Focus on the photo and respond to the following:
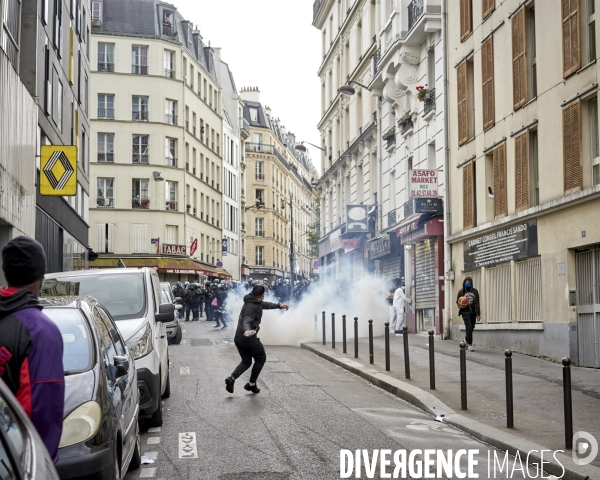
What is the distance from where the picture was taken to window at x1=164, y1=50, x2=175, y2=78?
61037 mm

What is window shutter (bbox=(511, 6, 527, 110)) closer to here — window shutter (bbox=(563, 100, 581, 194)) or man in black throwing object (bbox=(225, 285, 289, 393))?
window shutter (bbox=(563, 100, 581, 194))

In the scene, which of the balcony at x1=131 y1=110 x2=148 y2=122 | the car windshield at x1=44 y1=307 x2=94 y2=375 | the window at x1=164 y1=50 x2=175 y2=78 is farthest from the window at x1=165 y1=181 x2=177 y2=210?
the car windshield at x1=44 y1=307 x2=94 y2=375

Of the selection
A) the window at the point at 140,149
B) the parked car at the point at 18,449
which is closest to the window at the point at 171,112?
the window at the point at 140,149

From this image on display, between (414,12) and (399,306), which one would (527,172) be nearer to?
(399,306)

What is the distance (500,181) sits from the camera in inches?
808

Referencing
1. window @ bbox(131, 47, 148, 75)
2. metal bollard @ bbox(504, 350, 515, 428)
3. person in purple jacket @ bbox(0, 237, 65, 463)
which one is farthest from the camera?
window @ bbox(131, 47, 148, 75)

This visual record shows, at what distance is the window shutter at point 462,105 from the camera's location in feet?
75.6

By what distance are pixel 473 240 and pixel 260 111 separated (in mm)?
78878

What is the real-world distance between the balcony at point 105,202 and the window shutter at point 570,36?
45.3 m

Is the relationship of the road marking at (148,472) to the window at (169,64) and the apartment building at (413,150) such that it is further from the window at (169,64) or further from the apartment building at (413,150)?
the window at (169,64)

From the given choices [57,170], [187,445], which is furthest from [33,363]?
[57,170]

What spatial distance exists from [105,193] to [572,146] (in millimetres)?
46077

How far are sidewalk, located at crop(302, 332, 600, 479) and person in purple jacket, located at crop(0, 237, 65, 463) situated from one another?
4.73 meters

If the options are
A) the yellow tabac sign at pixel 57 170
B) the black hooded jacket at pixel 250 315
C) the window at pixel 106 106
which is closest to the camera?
the black hooded jacket at pixel 250 315
